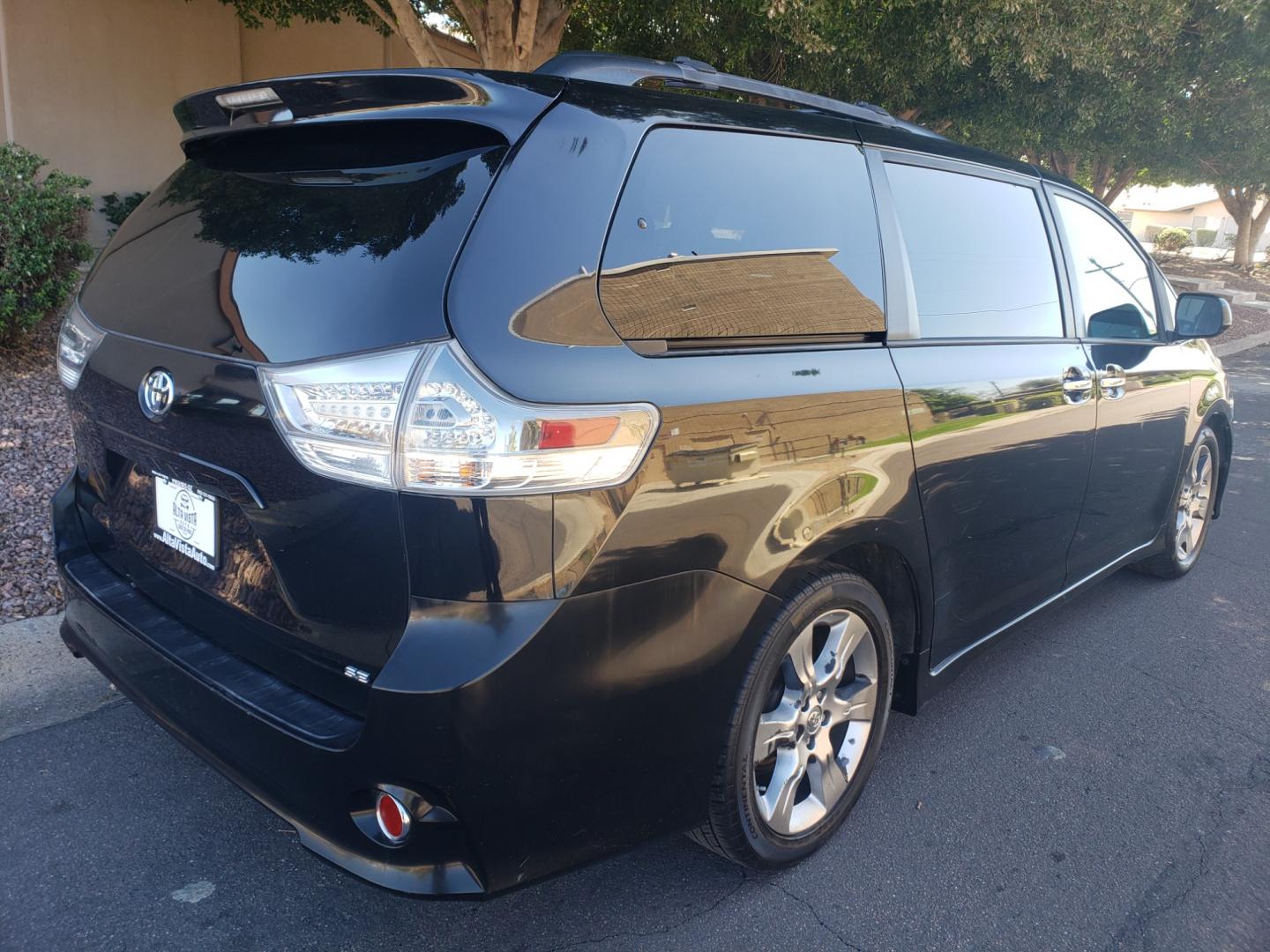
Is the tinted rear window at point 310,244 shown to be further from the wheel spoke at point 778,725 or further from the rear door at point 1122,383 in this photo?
the rear door at point 1122,383

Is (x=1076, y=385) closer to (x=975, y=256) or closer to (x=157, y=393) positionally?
(x=975, y=256)

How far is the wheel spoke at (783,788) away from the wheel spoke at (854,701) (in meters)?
0.15

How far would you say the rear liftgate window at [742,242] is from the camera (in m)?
1.90

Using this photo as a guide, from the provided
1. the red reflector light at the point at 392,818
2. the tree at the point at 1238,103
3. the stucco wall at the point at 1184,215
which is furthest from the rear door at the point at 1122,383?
the stucco wall at the point at 1184,215

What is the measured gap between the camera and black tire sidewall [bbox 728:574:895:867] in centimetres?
209

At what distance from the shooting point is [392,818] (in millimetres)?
1727

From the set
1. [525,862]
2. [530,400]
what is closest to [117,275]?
[530,400]

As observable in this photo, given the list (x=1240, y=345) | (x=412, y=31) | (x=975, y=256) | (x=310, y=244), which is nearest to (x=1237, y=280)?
(x=1240, y=345)

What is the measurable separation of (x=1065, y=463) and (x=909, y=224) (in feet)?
3.56

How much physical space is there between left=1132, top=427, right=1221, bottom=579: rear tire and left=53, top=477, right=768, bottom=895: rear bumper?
331 cm

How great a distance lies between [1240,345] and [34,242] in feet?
56.0

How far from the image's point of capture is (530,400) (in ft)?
5.43

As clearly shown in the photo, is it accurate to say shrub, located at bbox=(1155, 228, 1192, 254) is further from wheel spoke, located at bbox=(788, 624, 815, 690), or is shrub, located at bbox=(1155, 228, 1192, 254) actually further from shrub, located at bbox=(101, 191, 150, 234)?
wheel spoke, located at bbox=(788, 624, 815, 690)

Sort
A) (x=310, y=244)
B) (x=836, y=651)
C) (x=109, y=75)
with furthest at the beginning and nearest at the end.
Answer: (x=109, y=75)
(x=836, y=651)
(x=310, y=244)
